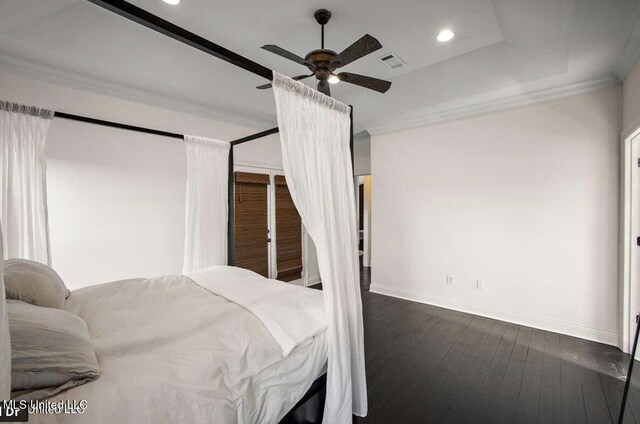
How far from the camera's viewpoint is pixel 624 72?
2.57m

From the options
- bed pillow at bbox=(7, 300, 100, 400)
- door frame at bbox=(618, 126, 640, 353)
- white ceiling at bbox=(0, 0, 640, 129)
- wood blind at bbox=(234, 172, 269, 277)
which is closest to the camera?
bed pillow at bbox=(7, 300, 100, 400)

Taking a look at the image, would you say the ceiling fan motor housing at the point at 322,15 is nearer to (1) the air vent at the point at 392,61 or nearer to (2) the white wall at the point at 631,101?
(1) the air vent at the point at 392,61

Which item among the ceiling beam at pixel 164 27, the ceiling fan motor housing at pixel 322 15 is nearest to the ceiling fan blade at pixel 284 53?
the ceiling fan motor housing at pixel 322 15

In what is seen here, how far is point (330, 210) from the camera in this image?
1.60 metres

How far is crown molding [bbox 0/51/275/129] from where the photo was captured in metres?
2.48

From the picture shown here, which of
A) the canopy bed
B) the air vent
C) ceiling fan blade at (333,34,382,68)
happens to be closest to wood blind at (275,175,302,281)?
the air vent

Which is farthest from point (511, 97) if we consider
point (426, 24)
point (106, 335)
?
point (106, 335)

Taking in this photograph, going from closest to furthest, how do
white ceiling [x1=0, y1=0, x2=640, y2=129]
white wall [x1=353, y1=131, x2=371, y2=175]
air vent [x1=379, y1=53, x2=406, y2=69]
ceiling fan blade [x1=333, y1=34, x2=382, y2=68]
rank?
ceiling fan blade [x1=333, y1=34, x2=382, y2=68] → white ceiling [x1=0, y1=0, x2=640, y2=129] → air vent [x1=379, y1=53, x2=406, y2=69] → white wall [x1=353, y1=131, x2=371, y2=175]

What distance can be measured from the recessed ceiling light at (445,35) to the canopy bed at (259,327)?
147 centimetres

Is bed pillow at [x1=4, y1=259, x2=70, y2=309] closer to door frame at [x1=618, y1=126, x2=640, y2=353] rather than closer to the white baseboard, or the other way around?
the white baseboard

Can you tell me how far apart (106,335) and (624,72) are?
466 cm

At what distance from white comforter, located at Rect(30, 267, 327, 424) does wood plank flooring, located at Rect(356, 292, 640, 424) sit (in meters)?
0.82

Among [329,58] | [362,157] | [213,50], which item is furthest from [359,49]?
[362,157]

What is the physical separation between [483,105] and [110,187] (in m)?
4.60
